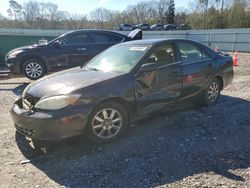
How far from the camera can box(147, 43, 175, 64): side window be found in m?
4.66

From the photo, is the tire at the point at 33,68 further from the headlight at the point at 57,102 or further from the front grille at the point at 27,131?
the headlight at the point at 57,102

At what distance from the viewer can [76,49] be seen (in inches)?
356

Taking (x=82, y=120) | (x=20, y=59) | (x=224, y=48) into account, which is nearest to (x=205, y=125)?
(x=82, y=120)

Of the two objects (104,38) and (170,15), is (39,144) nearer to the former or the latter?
(104,38)

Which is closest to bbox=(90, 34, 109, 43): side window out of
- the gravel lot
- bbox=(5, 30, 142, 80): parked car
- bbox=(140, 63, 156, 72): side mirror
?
bbox=(5, 30, 142, 80): parked car

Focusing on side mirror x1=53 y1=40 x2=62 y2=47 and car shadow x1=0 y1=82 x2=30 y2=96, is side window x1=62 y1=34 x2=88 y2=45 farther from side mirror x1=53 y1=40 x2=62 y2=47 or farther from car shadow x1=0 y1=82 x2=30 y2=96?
car shadow x1=0 y1=82 x2=30 y2=96

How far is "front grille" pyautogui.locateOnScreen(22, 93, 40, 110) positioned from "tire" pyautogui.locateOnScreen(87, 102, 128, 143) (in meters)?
0.83

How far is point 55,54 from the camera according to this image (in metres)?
8.84

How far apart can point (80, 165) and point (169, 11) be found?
6675 cm

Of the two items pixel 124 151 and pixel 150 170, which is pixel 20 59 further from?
pixel 150 170

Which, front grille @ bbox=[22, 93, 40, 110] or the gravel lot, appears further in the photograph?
front grille @ bbox=[22, 93, 40, 110]

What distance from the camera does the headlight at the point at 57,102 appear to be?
11.8 feet

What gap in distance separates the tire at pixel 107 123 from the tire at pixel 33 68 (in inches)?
220

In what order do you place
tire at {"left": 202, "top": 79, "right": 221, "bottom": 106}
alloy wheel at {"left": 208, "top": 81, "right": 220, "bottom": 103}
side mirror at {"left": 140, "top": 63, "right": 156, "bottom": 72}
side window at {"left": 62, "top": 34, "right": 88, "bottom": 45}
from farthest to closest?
side window at {"left": 62, "top": 34, "right": 88, "bottom": 45}, alloy wheel at {"left": 208, "top": 81, "right": 220, "bottom": 103}, tire at {"left": 202, "top": 79, "right": 221, "bottom": 106}, side mirror at {"left": 140, "top": 63, "right": 156, "bottom": 72}
